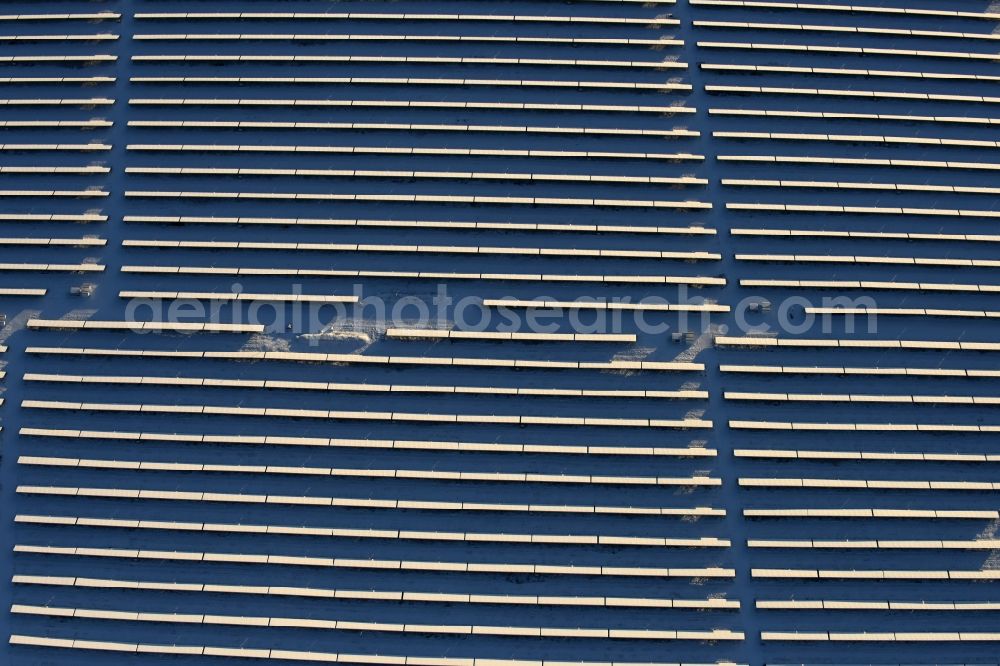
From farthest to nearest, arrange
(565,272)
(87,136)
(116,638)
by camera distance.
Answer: (87,136) < (565,272) < (116,638)

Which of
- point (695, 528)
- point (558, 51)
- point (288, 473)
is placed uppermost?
point (558, 51)

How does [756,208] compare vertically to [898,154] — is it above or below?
below

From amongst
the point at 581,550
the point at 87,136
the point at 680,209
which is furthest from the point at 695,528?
the point at 87,136

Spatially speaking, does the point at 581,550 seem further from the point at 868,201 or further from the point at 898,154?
the point at 898,154

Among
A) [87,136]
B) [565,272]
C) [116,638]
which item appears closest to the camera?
[116,638]

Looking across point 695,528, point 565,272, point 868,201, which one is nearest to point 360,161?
point 565,272

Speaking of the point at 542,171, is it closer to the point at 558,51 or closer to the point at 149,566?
the point at 558,51

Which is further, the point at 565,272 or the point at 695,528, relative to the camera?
the point at 565,272
